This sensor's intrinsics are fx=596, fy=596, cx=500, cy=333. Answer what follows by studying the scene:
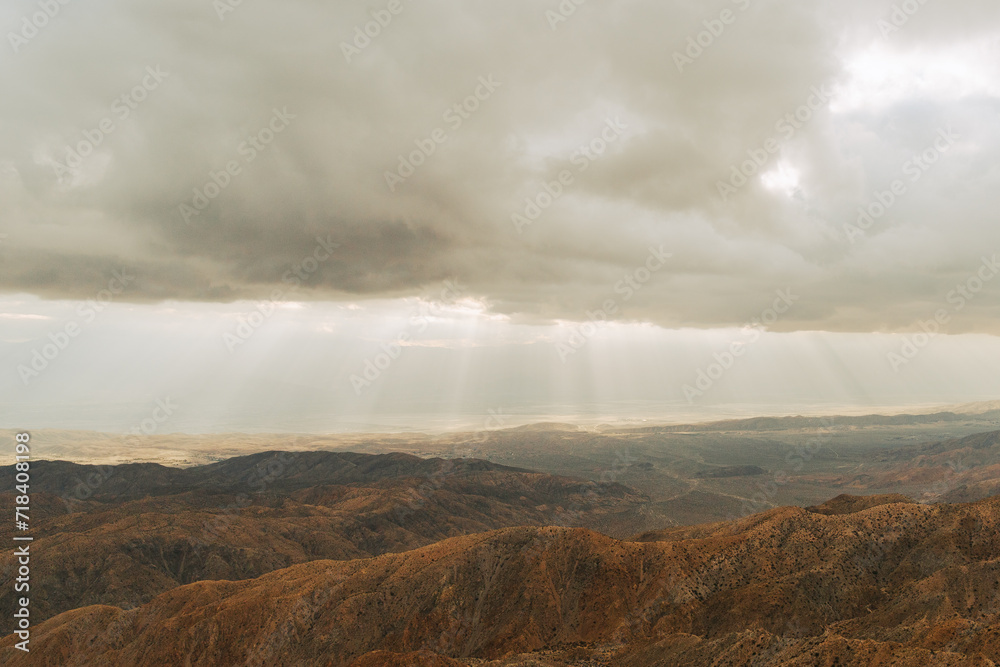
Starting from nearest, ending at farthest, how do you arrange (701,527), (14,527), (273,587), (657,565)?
(657,565) → (273,587) → (701,527) → (14,527)

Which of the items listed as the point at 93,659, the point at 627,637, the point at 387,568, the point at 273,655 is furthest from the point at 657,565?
the point at 93,659

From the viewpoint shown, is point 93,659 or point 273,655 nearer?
point 273,655

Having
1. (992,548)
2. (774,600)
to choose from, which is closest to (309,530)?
(774,600)

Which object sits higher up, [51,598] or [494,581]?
[494,581]

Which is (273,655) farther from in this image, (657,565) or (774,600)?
(774,600)

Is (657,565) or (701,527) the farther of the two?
(701,527)

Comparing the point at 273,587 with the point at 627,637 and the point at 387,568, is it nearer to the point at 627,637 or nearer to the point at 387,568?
the point at 387,568

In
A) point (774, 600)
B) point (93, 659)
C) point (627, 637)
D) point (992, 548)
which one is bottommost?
point (93, 659)

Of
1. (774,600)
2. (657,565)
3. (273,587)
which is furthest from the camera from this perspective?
(273,587)

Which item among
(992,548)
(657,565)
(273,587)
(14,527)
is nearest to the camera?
(992,548)
